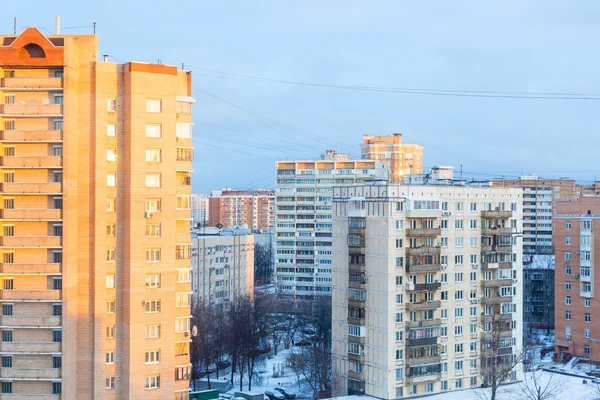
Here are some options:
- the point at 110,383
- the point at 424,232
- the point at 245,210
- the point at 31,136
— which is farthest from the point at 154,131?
the point at 245,210

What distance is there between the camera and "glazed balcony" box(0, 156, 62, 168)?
23.8 m

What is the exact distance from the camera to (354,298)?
32.3 meters

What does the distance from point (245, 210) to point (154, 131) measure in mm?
108603

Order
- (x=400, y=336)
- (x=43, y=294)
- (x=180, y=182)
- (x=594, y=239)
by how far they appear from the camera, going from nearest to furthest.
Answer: (x=43, y=294) → (x=180, y=182) → (x=400, y=336) → (x=594, y=239)

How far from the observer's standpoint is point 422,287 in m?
31.7

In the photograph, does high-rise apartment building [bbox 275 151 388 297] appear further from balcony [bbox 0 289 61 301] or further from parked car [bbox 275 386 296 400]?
balcony [bbox 0 289 61 301]

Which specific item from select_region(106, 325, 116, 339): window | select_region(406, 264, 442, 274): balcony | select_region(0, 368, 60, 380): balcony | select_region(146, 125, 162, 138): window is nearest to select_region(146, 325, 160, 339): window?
select_region(106, 325, 116, 339): window

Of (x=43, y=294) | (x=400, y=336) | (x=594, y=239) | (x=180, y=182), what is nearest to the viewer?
(x=43, y=294)

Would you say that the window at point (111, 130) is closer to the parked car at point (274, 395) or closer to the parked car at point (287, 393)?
the parked car at point (274, 395)

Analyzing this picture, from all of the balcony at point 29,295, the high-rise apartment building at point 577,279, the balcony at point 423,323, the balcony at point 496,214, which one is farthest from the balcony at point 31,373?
the high-rise apartment building at point 577,279

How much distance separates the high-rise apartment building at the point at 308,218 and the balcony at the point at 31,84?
41403 millimetres

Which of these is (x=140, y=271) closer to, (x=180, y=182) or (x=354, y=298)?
(x=180, y=182)

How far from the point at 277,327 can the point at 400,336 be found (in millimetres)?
24205

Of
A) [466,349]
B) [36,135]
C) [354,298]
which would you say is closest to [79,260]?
[36,135]
